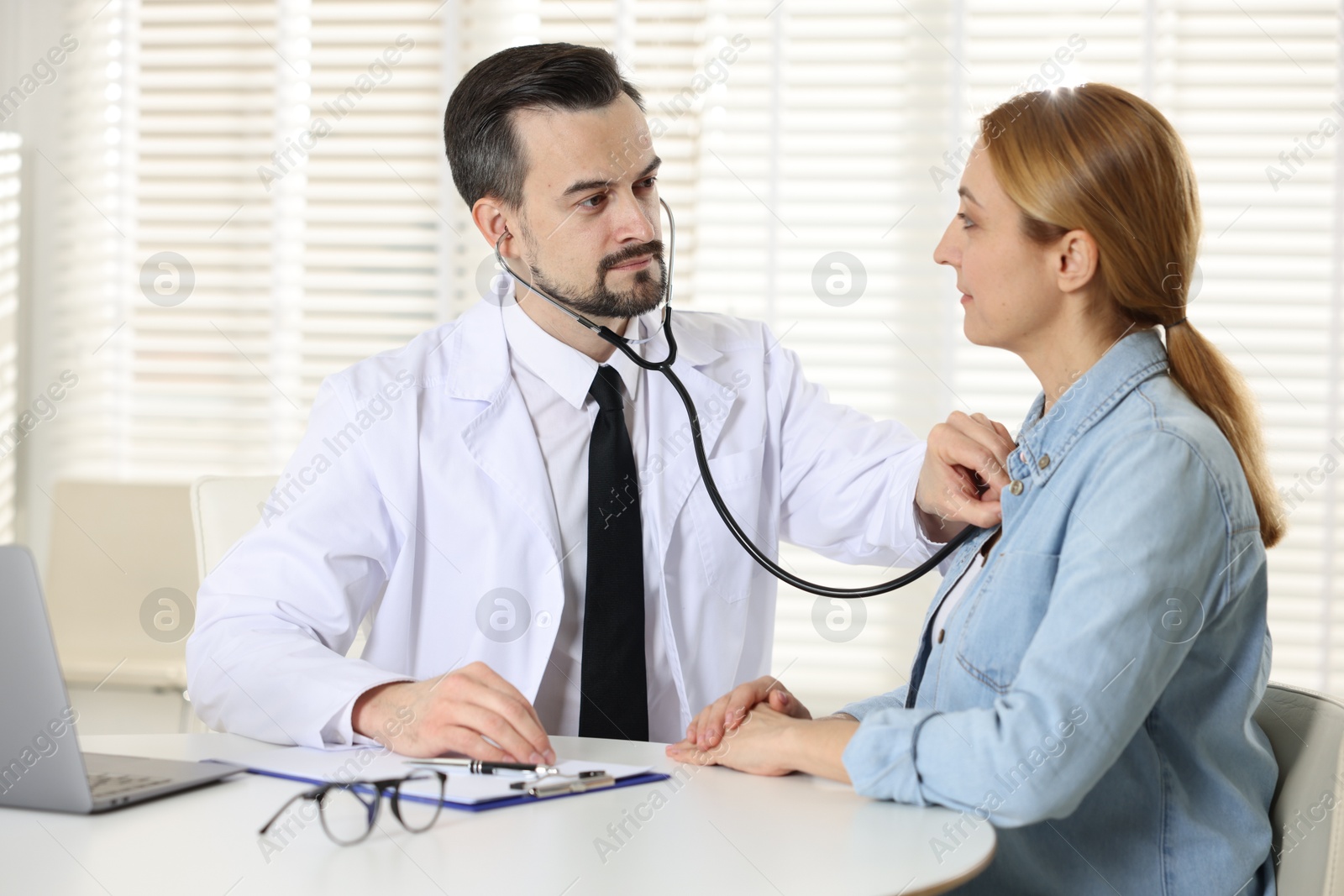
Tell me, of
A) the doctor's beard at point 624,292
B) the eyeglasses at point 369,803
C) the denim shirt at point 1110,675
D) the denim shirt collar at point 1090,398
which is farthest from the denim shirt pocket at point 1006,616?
the doctor's beard at point 624,292

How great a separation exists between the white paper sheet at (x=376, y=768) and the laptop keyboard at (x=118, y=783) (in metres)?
→ 0.10

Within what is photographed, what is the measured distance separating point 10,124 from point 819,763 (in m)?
3.08

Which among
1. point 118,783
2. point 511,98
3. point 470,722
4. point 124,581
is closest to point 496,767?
point 470,722

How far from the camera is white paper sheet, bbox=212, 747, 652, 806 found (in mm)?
1041

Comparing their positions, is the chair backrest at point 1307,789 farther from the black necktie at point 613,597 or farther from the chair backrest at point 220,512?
the chair backrest at point 220,512

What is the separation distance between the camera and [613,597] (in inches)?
64.9

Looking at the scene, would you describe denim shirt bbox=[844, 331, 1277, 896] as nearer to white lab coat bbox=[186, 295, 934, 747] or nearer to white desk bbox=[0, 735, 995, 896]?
white desk bbox=[0, 735, 995, 896]

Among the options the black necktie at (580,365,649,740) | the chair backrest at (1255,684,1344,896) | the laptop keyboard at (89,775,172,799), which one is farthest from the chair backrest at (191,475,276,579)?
the chair backrest at (1255,684,1344,896)

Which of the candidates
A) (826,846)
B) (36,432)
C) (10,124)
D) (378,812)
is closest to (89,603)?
(36,432)

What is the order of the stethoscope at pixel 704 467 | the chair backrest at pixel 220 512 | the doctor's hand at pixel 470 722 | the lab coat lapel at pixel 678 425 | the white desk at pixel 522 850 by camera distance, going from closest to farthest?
1. the white desk at pixel 522 850
2. the doctor's hand at pixel 470 722
3. the stethoscope at pixel 704 467
4. the lab coat lapel at pixel 678 425
5. the chair backrest at pixel 220 512

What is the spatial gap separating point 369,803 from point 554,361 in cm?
92

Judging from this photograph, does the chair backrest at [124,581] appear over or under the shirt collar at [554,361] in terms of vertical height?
under

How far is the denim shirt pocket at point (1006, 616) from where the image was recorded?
1145mm

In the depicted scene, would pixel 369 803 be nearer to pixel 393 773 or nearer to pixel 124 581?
pixel 393 773
